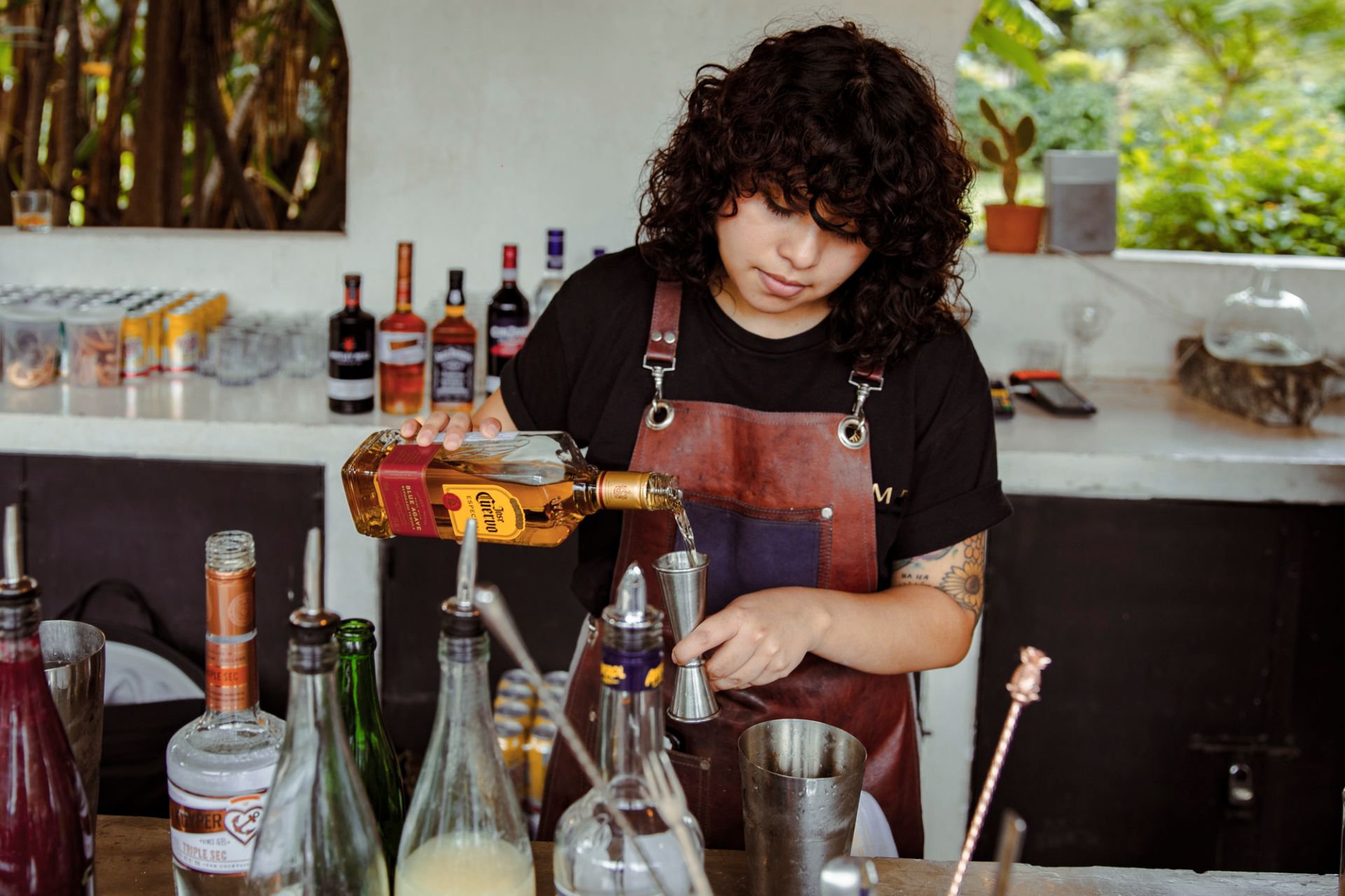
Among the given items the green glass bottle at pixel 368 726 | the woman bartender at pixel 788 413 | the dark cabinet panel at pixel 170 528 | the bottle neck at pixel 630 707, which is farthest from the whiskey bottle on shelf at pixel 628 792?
the dark cabinet panel at pixel 170 528

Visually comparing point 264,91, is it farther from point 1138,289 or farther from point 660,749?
point 660,749

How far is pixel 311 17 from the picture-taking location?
378cm

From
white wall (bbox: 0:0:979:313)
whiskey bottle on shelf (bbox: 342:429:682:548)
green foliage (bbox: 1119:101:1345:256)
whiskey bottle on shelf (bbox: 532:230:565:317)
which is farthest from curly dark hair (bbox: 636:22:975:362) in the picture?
green foliage (bbox: 1119:101:1345:256)

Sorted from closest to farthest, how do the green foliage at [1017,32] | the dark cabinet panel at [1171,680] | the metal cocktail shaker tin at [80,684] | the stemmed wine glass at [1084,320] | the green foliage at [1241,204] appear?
the metal cocktail shaker tin at [80,684] → the dark cabinet panel at [1171,680] → the stemmed wine glass at [1084,320] → the green foliage at [1017,32] → the green foliage at [1241,204]

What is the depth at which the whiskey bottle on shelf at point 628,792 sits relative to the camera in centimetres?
70

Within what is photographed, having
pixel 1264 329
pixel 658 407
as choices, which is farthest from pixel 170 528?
Answer: pixel 1264 329

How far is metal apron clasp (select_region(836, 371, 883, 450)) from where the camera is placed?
4.77ft

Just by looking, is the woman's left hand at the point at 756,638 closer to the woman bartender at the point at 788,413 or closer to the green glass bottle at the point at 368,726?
the woman bartender at the point at 788,413

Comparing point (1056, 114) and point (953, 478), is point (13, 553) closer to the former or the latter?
point (953, 478)

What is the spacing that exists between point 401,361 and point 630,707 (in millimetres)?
1725

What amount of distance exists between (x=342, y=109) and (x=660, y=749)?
3415mm

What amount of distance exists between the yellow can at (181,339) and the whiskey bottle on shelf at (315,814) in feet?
6.64

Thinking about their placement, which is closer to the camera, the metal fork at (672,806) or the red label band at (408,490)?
the metal fork at (672,806)

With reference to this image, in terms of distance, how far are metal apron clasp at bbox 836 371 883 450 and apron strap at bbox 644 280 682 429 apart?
199 mm
